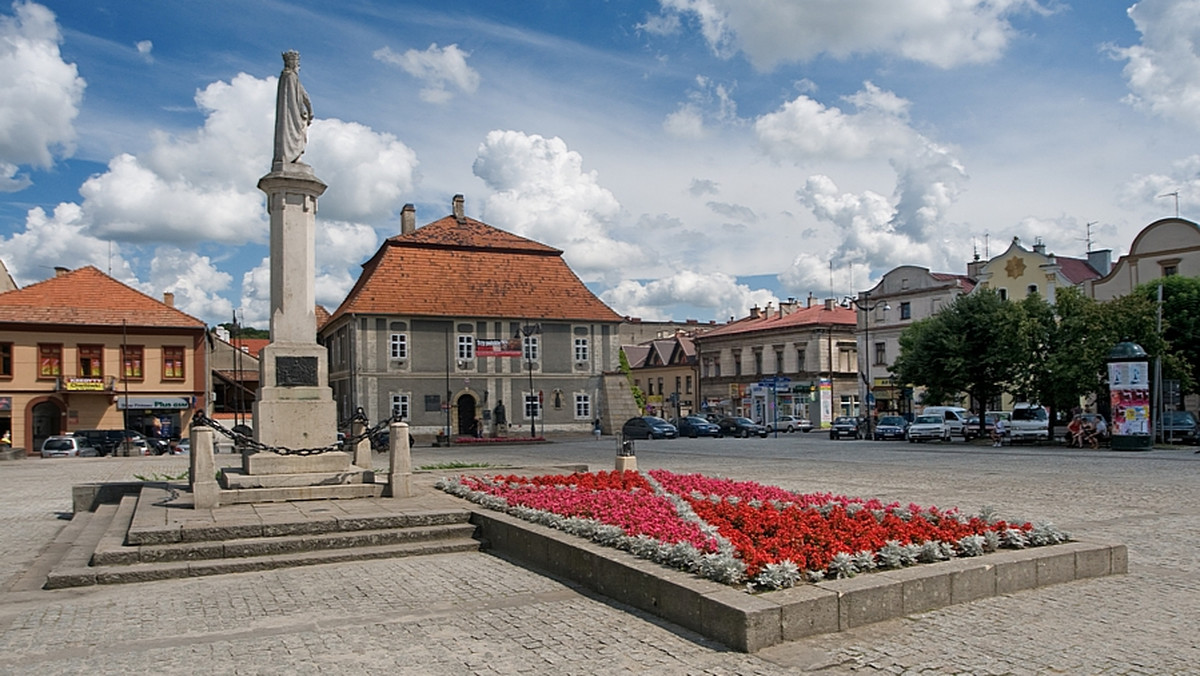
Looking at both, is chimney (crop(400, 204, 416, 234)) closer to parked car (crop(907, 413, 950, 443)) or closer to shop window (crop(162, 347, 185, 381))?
shop window (crop(162, 347, 185, 381))

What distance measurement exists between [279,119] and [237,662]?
1077 centimetres

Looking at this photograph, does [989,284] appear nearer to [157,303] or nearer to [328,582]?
[157,303]

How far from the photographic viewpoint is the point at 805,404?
234 ft

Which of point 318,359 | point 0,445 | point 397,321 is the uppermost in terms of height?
point 397,321

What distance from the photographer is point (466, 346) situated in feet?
181

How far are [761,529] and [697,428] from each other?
45533 millimetres

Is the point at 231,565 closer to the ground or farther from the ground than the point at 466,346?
closer to the ground

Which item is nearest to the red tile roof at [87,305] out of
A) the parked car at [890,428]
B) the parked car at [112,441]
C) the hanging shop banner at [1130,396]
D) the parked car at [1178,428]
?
the parked car at [112,441]

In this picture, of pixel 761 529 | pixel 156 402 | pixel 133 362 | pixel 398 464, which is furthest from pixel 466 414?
pixel 761 529

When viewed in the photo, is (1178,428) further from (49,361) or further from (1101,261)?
(49,361)

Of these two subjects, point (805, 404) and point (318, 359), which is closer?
point (318, 359)

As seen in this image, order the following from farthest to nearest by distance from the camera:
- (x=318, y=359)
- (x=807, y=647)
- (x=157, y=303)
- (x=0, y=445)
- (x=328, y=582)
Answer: (x=157, y=303) → (x=0, y=445) → (x=318, y=359) → (x=328, y=582) → (x=807, y=647)

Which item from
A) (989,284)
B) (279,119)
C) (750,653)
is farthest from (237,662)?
(989,284)

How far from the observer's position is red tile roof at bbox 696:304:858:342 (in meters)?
72.6
